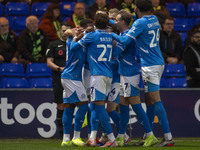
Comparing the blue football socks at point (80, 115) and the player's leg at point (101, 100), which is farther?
the blue football socks at point (80, 115)

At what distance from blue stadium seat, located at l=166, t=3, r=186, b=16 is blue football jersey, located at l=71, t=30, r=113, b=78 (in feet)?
23.5

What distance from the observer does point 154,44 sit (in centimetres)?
809

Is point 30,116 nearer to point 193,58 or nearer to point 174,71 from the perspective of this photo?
point 174,71

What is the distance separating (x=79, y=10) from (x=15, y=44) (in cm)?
201

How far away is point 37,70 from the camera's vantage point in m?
11.4

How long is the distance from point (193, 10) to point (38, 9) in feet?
14.9

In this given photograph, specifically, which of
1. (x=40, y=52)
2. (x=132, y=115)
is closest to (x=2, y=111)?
(x=40, y=52)

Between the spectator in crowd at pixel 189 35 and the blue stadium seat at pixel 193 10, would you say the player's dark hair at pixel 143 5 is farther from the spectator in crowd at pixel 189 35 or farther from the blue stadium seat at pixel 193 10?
the blue stadium seat at pixel 193 10

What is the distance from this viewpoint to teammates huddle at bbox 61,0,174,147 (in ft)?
25.8

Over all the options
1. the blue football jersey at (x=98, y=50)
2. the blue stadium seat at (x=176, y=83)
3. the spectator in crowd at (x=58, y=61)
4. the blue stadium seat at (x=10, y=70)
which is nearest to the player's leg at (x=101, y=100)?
the blue football jersey at (x=98, y=50)

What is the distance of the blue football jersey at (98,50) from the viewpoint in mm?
7863

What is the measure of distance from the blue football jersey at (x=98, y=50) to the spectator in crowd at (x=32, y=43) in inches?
156

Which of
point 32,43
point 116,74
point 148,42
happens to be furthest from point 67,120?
point 32,43

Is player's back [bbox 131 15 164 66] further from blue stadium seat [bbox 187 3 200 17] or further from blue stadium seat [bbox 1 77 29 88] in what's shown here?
blue stadium seat [bbox 187 3 200 17]
